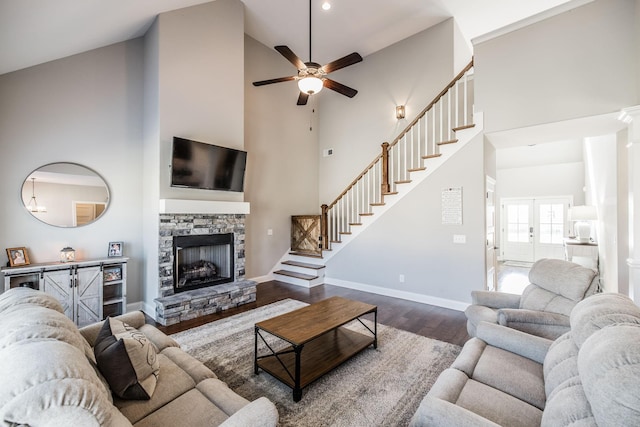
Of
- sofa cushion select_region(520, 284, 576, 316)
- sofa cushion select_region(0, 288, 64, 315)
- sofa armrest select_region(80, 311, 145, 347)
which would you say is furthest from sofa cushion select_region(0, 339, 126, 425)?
sofa cushion select_region(520, 284, 576, 316)

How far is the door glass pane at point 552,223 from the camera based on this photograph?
28.2 ft

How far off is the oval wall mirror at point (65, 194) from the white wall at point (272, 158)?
251 cm

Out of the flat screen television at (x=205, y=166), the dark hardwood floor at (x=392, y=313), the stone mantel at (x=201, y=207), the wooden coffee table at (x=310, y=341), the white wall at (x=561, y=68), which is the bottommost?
the dark hardwood floor at (x=392, y=313)

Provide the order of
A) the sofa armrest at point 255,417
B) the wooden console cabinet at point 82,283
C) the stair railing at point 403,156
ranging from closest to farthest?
the sofa armrest at point 255,417, the wooden console cabinet at point 82,283, the stair railing at point 403,156

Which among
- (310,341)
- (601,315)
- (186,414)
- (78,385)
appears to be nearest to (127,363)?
(186,414)

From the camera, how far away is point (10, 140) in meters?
3.51

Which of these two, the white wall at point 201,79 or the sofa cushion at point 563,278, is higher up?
the white wall at point 201,79

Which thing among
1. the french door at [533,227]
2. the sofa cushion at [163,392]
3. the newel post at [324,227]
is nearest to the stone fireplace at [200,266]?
the newel post at [324,227]

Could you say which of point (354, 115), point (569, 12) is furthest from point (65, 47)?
point (569, 12)

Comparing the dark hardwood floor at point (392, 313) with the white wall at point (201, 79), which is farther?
the white wall at point (201, 79)

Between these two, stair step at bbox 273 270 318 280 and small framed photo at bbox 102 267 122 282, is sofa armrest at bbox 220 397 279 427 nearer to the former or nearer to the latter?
small framed photo at bbox 102 267 122 282

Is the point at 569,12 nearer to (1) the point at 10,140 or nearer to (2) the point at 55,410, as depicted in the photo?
(2) the point at 55,410

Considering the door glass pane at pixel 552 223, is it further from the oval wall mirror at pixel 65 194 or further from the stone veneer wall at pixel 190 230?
the oval wall mirror at pixel 65 194

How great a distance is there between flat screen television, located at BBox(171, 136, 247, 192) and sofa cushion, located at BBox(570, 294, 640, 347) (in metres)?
4.55
